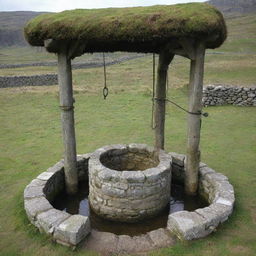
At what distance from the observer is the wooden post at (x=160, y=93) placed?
774 centimetres

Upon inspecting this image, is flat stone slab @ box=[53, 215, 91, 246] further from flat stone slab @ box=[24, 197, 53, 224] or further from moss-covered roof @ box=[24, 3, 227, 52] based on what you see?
moss-covered roof @ box=[24, 3, 227, 52]

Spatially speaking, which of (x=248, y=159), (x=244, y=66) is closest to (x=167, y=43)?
(x=248, y=159)

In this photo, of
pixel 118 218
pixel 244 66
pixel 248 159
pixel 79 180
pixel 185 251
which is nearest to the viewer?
pixel 185 251

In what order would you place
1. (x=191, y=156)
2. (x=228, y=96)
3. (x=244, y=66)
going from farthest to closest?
1. (x=244, y=66)
2. (x=228, y=96)
3. (x=191, y=156)

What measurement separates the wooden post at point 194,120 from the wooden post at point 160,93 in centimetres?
134

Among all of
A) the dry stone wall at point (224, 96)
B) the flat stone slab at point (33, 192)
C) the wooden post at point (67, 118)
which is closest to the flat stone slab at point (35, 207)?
the flat stone slab at point (33, 192)

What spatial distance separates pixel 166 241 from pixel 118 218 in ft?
5.04

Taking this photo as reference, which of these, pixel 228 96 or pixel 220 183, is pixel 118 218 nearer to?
pixel 220 183

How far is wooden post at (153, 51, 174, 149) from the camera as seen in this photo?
7.74 m

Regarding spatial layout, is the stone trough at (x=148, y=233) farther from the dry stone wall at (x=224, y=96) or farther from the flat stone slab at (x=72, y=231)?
the dry stone wall at (x=224, y=96)

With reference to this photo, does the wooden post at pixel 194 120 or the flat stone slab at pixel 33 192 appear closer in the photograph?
the wooden post at pixel 194 120

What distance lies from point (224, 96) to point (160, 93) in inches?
428

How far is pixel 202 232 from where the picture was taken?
17.5 ft

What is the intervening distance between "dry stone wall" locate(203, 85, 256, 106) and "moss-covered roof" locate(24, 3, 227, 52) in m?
11.4
